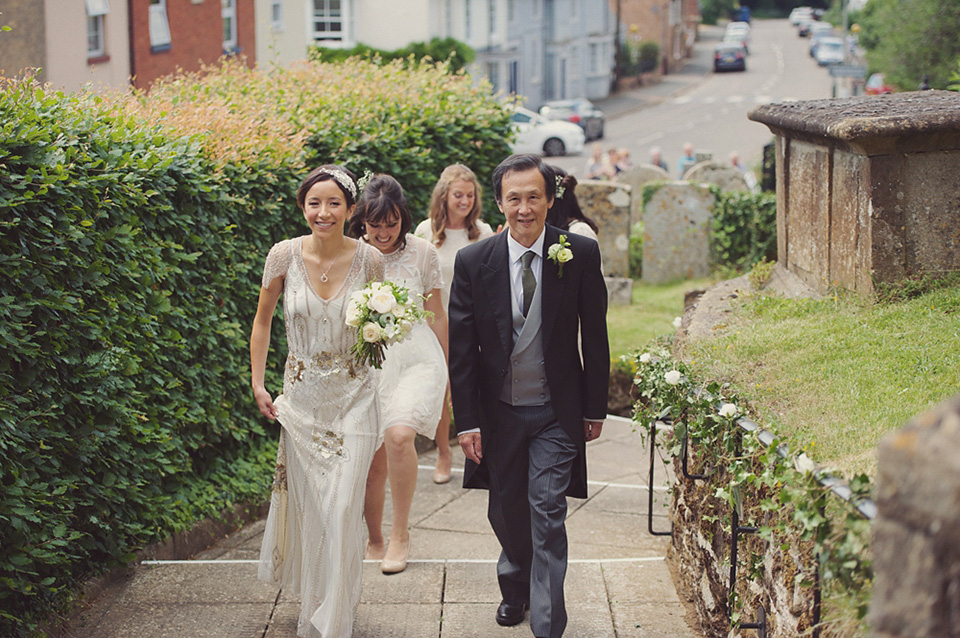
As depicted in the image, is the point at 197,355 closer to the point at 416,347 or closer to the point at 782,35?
the point at 416,347

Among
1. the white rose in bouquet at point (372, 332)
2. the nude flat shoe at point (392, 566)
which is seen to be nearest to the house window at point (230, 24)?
the nude flat shoe at point (392, 566)

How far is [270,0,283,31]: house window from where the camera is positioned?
97.3 ft

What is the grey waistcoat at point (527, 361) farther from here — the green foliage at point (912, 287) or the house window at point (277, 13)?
the house window at point (277, 13)

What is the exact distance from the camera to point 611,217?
658 inches

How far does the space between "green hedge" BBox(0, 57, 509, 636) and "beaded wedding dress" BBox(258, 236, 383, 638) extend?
0.87 m

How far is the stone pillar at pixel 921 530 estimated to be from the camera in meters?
2.08

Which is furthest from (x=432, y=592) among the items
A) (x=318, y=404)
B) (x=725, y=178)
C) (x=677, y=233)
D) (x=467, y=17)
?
(x=467, y=17)

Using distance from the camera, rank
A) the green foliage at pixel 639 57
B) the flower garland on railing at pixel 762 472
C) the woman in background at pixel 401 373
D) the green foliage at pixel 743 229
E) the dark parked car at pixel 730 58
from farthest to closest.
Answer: the dark parked car at pixel 730 58 → the green foliage at pixel 639 57 → the green foliage at pixel 743 229 → the woman in background at pixel 401 373 → the flower garland on railing at pixel 762 472

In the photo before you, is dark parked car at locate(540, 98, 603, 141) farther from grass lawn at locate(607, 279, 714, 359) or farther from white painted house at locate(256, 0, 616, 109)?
grass lawn at locate(607, 279, 714, 359)

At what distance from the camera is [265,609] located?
18.4ft

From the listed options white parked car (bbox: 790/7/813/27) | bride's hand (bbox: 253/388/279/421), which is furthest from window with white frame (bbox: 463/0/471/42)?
white parked car (bbox: 790/7/813/27)

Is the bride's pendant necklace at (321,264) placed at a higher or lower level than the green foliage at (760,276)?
higher

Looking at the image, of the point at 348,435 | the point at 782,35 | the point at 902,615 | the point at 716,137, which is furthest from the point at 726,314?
the point at 782,35

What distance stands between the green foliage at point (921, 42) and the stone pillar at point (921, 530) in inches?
1047
